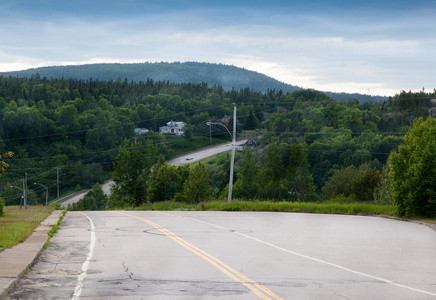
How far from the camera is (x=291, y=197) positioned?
304 feet

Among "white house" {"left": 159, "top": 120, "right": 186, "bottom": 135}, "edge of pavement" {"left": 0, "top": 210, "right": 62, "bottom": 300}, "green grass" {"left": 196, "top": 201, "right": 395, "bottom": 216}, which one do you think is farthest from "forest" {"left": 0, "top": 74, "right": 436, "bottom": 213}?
"edge of pavement" {"left": 0, "top": 210, "right": 62, "bottom": 300}

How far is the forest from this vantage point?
8775cm

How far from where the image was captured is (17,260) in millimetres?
9828

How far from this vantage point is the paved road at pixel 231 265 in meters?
7.84

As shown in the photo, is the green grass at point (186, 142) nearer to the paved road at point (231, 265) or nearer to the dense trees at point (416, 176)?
the dense trees at point (416, 176)

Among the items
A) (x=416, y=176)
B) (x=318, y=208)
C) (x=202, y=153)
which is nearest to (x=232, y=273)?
(x=416, y=176)

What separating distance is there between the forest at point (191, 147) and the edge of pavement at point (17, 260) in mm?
55884

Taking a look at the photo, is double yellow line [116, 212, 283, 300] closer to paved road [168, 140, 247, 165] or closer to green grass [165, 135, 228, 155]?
paved road [168, 140, 247, 165]

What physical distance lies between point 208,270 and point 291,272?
1659mm

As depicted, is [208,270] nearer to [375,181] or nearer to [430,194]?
[430,194]

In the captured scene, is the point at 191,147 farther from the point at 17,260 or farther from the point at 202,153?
the point at 17,260

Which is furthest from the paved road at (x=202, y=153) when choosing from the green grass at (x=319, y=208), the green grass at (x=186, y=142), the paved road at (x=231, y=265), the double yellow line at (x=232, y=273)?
the double yellow line at (x=232, y=273)

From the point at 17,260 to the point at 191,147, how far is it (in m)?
140

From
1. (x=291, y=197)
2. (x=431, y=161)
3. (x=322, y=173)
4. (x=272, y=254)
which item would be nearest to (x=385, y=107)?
(x=322, y=173)
